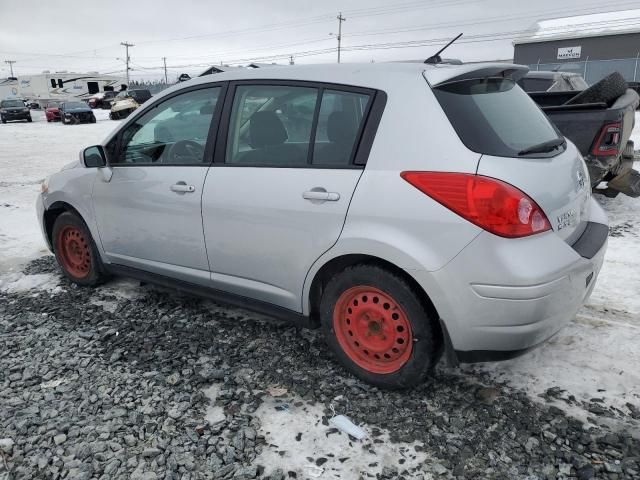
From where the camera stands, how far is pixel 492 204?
2.41m

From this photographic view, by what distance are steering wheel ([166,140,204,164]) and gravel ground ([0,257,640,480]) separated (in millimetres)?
1223

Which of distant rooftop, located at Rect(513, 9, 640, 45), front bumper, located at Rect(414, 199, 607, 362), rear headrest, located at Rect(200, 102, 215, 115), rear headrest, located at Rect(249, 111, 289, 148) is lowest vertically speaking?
front bumper, located at Rect(414, 199, 607, 362)

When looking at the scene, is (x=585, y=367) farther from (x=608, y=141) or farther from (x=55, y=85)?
(x=55, y=85)

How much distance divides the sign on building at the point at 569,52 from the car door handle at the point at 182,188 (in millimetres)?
38437

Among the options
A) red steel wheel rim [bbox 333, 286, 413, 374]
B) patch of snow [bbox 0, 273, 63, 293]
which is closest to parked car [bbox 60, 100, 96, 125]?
patch of snow [bbox 0, 273, 63, 293]

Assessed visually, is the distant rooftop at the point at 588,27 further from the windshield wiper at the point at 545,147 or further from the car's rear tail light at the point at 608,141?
the windshield wiper at the point at 545,147

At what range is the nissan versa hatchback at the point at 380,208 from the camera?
246 cm

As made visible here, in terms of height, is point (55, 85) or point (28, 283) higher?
point (55, 85)

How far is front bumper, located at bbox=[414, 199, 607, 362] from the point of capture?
2402 mm

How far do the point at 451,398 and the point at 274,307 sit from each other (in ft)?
3.88

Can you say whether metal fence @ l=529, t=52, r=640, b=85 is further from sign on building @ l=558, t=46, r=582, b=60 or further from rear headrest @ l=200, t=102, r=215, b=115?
rear headrest @ l=200, t=102, r=215, b=115

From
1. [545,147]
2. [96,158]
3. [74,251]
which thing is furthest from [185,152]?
[545,147]

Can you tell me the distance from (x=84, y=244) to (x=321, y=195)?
2.76m

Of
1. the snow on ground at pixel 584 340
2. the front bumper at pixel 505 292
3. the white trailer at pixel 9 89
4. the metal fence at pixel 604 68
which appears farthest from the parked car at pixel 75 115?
the white trailer at pixel 9 89
